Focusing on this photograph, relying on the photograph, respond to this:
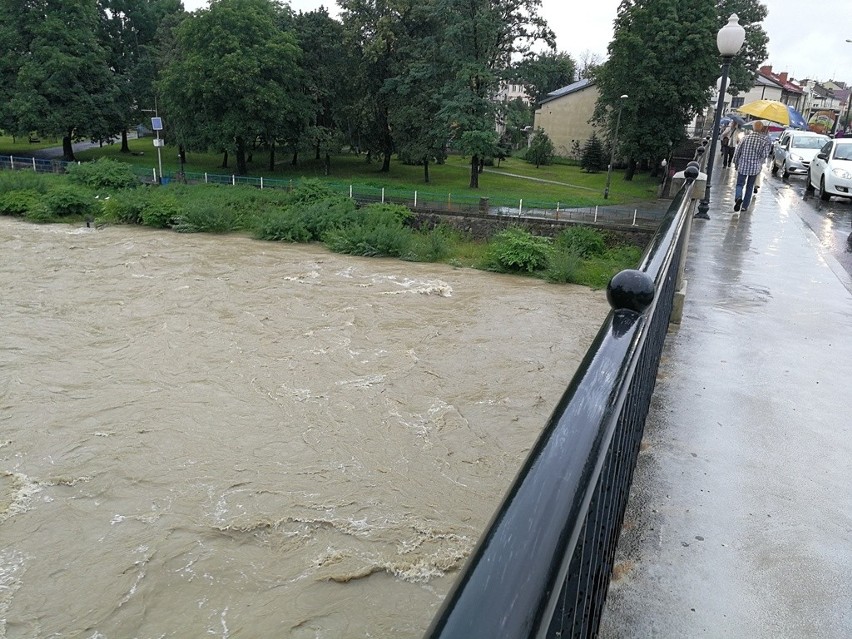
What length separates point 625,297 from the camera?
2.02 metres

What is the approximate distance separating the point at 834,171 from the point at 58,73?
148 feet

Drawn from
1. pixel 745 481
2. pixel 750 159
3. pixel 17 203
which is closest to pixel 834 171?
pixel 750 159

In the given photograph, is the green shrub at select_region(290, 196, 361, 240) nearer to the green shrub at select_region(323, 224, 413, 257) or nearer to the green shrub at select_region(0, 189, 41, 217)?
the green shrub at select_region(323, 224, 413, 257)

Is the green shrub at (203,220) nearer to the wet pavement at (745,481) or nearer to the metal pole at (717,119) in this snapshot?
the metal pole at (717,119)

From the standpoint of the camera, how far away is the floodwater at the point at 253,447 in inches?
272

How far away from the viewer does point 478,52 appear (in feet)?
135

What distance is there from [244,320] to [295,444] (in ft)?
21.9

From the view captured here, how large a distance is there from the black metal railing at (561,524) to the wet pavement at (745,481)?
0.82 metres

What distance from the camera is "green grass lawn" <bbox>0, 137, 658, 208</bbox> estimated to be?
1608 inches

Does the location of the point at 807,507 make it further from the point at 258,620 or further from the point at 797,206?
the point at 797,206

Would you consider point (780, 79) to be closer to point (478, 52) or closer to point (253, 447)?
point (478, 52)

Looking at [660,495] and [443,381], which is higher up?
[660,495]

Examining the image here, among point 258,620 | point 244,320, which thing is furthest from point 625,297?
point 244,320

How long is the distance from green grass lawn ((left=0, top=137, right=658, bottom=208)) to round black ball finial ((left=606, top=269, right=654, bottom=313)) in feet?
106
